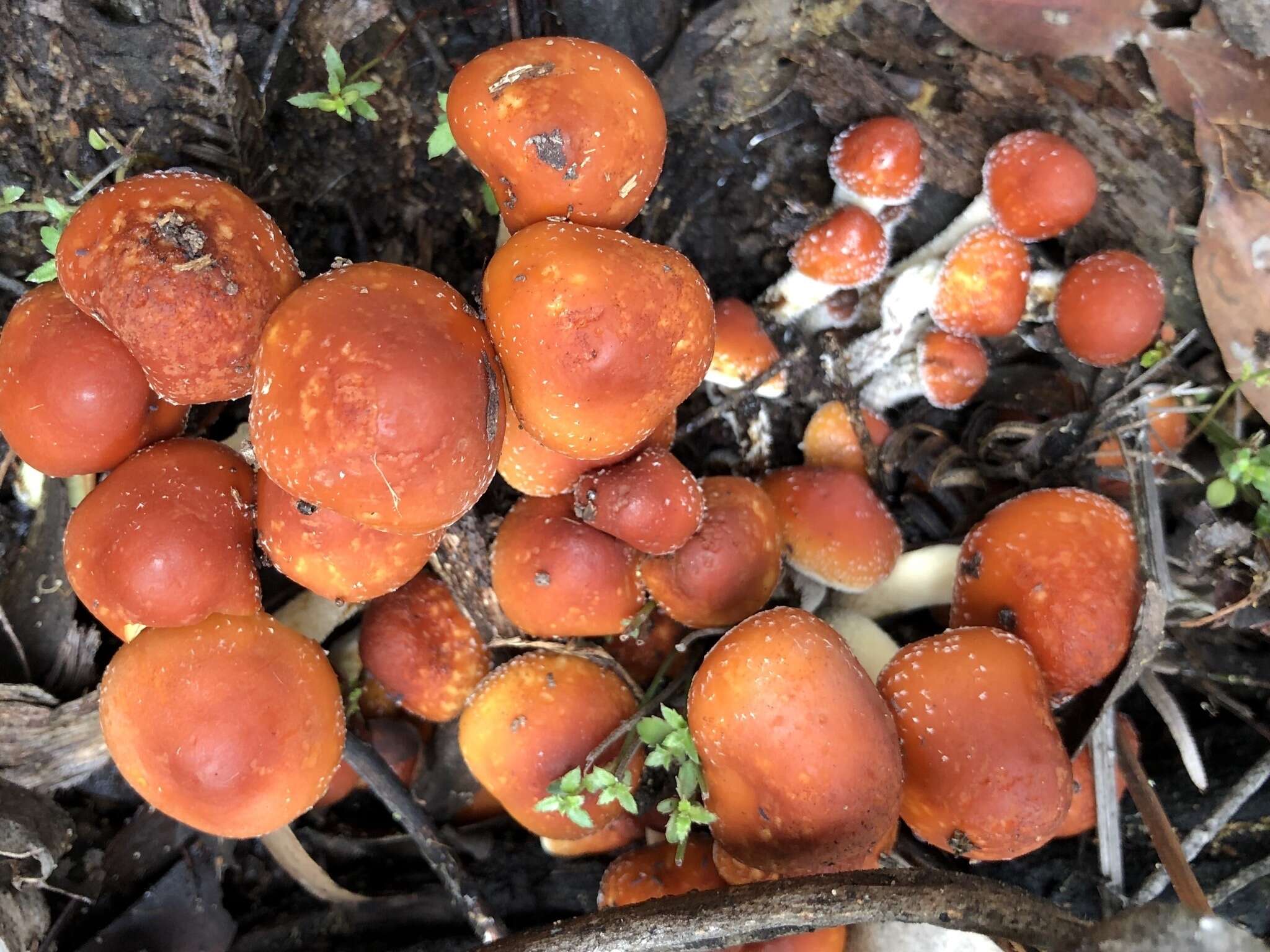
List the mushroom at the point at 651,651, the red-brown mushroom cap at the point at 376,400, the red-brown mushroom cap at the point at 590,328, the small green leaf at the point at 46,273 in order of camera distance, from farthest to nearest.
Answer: the mushroom at the point at 651,651 < the small green leaf at the point at 46,273 < the red-brown mushroom cap at the point at 590,328 < the red-brown mushroom cap at the point at 376,400

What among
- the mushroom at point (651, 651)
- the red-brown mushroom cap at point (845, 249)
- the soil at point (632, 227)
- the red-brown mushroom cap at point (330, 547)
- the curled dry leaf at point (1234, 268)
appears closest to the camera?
the red-brown mushroom cap at point (330, 547)

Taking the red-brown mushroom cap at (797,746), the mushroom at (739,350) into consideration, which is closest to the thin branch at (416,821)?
the red-brown mushroom cap at (797,746)

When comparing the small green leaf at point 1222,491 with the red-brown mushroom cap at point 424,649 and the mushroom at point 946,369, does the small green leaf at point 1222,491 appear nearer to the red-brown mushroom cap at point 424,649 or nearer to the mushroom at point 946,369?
the mushroom at point 946,369

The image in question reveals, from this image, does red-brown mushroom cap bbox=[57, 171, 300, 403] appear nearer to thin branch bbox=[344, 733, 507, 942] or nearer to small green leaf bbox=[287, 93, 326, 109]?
small green leaf bbox=[287, 93, 326, 109]

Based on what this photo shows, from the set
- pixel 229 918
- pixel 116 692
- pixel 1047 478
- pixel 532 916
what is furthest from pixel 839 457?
pixel 229 918

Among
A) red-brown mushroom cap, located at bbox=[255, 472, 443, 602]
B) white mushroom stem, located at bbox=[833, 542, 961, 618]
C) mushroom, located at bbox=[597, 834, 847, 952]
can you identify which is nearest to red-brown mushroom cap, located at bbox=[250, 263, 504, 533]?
red-brown mushroom cap, located at bbox=[255, 472, 443, 602]

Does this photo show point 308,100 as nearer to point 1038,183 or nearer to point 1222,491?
point 1038,183

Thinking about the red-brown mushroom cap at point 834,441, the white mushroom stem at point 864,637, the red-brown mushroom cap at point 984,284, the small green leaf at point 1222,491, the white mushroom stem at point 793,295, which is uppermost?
the red-brown mushroom cap at point 984,284
